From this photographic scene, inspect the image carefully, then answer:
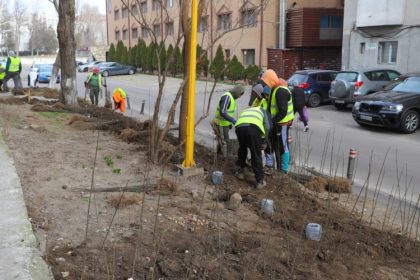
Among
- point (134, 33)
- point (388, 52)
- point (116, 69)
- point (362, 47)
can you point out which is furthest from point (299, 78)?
point (134, 33)

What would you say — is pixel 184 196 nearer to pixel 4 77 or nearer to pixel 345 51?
pixel 4 77

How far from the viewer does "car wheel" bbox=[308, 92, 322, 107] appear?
19.8 meters

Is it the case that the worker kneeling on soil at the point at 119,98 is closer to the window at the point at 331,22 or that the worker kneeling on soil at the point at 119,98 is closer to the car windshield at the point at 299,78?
the car windshield at the point at 299,78

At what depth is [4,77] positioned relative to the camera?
2011 cm

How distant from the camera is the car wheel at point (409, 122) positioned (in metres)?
13.1

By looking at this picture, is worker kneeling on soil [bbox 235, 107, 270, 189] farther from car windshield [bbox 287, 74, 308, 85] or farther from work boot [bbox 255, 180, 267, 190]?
car windshield [bbox 287, 74, 308, 85]

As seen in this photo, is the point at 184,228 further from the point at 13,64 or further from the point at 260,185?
the point at 13,64

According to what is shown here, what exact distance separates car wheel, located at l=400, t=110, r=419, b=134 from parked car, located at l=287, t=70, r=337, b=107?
253 inches

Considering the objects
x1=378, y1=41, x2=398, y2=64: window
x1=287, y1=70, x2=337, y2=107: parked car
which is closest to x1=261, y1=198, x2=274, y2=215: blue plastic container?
x1=287, y1=70, x2=337, y2=107: parked car

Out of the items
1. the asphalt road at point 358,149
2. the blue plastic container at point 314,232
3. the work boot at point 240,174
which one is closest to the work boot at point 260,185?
the work boot at point 240,174

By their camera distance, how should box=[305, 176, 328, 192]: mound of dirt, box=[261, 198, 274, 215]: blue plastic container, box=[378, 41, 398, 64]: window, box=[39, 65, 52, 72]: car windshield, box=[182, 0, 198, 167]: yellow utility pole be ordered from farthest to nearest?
box=[39, 65, 52, 72]: car windshield
box=[378, 41, 398, 64]: window
box=[305, 176, 328, 192]: mound of dirt
box=[182, 0, 198, 167]: yellow utility pole
box=[261, 198, 274, 215]: blue plastic container

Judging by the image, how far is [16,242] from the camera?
13.9 feet

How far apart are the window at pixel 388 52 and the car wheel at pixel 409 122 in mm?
11224

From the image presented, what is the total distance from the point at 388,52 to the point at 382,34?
3.11ft
